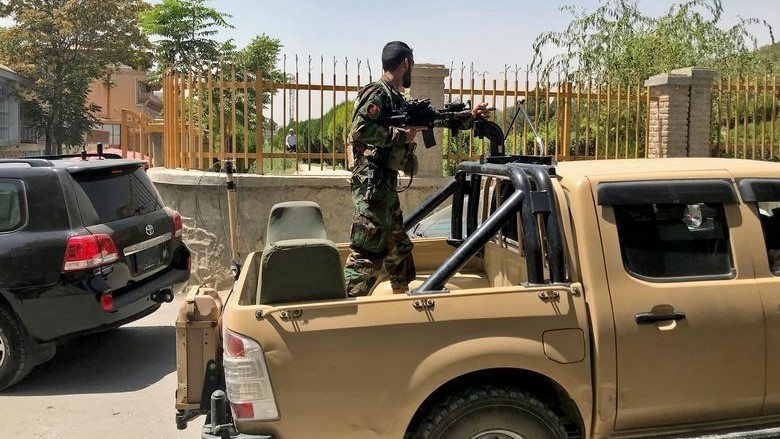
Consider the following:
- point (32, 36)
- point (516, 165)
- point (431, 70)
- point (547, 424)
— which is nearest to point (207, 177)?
point (431, 70)

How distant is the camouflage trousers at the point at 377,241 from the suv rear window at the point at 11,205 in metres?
2.52

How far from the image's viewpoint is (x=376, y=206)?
4059 mm

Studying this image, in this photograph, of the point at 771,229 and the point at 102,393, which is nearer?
the point at 771,229

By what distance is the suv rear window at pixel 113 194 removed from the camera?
16.7 feet

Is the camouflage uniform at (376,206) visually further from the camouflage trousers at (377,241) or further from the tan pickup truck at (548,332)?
the tan pickup truck at (548,332)

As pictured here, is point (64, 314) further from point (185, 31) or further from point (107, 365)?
point (185, 31)

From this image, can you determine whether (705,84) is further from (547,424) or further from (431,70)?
(547,424)

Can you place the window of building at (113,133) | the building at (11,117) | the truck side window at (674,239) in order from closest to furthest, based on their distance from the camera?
1. the truck side window at (674,239)
2. the building at (11,117)
3. the window of building at (113,133)

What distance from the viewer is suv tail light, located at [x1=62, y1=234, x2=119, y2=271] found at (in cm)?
481

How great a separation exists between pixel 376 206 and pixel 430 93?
191 inches

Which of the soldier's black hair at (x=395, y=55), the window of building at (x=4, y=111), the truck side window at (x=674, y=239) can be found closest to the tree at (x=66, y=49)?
the window of building at (x=4, y=111)

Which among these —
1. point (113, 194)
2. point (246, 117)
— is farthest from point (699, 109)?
point (113, 194)

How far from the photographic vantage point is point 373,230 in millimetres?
3943

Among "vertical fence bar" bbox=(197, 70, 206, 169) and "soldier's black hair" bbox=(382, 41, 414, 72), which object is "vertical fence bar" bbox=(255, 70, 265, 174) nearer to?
"vertical fence bar" bbox=(197, 70, 206, 169)
